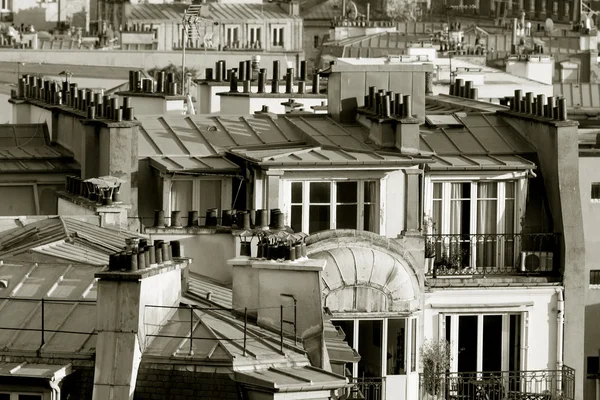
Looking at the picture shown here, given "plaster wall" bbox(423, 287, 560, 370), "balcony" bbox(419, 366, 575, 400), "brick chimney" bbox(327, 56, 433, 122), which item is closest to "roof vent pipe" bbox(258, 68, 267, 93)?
"brick chimney" bbox(327, 56, 433, 122)

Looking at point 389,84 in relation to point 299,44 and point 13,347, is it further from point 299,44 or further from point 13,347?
point 299,44

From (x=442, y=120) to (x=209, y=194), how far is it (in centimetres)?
685

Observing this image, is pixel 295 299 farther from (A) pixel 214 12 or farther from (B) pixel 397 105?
(A) pixel 214 12

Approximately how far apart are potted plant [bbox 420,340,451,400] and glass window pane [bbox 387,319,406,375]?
680 millimetres

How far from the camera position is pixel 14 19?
18938cm

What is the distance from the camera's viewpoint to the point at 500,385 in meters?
51.6

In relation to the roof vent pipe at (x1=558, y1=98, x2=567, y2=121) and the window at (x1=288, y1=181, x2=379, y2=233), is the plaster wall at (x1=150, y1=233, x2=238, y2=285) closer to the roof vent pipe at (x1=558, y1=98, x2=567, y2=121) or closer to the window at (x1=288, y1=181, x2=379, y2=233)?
the window at (x1=288, y1=181, x2=379, y2=233)

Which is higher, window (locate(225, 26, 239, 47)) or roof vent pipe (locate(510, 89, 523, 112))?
window (locate(225, 26, 239, 47))

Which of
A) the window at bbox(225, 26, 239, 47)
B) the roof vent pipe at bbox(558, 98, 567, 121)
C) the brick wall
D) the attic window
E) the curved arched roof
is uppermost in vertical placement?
the window at bbox(225, 26, 239, 47)

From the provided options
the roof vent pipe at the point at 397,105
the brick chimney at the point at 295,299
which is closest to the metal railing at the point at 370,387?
the roof vent pipe at the point at 397,105

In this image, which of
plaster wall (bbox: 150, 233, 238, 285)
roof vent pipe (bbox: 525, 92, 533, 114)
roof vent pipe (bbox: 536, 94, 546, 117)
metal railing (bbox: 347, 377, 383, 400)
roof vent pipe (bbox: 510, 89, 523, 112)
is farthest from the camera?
roof vent pipe (bbox: 510, 89, 523, 112)

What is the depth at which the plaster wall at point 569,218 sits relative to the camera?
5269 centimetres

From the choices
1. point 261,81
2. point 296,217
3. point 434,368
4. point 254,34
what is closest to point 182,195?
point 296,217

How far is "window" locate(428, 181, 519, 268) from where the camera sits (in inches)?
2126
